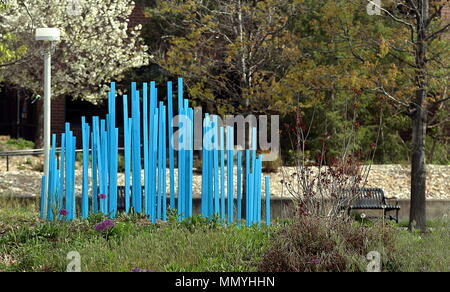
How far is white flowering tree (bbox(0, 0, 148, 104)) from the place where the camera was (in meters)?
17.4

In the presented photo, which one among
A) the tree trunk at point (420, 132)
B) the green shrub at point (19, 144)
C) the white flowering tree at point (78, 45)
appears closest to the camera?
the tree trunk at point (420, 132)

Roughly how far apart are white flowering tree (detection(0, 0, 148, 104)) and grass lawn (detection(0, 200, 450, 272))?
31.4 feet

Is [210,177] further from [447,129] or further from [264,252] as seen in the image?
[447,129]

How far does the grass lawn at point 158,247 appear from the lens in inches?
260

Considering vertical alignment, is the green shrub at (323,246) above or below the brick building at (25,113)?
below

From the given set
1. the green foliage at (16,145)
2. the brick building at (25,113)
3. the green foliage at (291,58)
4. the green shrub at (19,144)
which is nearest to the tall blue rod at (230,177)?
the green foliage at (291,58)

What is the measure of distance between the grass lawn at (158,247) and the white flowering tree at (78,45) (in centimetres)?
956

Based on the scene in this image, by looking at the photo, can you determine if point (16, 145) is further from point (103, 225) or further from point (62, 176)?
point (103, 225)

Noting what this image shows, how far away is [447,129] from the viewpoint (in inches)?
782

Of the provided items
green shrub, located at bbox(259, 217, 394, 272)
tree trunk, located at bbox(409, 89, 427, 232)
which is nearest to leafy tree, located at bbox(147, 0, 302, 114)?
tree trunk, located at bbox(409, 89, 427, 232)

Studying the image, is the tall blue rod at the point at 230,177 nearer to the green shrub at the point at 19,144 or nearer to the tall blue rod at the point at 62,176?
the tall blue rod at the point at 62,176

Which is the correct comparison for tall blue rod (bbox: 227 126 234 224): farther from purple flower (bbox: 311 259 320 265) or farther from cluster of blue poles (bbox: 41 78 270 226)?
purple flower (bbox: 311 259 320 265)

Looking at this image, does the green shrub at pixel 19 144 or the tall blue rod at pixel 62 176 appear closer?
the tall blue rod at pixel 62 176

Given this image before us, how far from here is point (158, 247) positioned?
7.09 m
